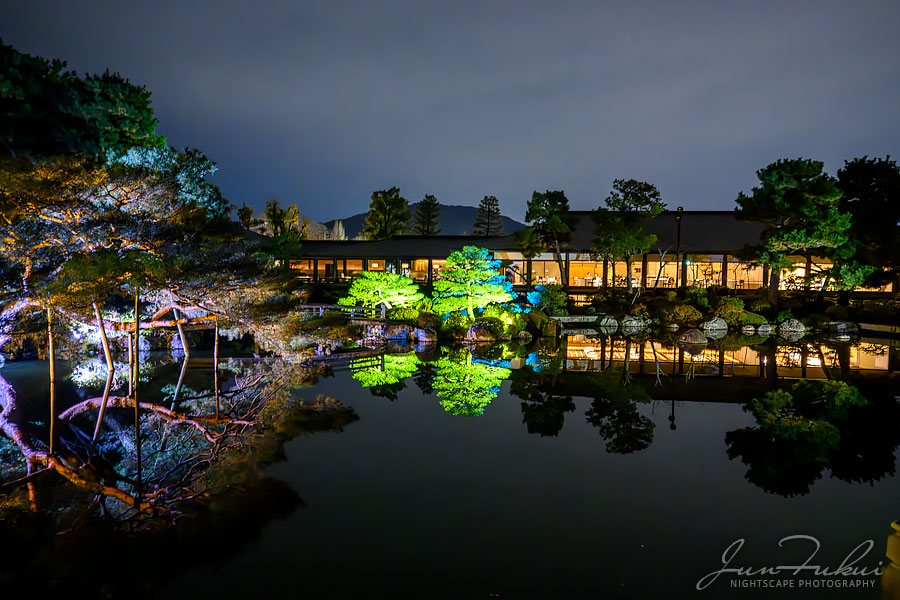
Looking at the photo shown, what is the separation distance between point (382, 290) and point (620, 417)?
31.5 ft

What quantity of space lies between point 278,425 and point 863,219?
2057cm

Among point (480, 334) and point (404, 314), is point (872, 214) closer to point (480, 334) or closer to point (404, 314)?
point (480, 334)

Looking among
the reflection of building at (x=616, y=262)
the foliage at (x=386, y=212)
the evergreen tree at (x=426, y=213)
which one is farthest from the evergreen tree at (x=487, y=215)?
the reflection of building at (x=616, y=262)

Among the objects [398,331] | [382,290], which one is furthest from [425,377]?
[382,290]

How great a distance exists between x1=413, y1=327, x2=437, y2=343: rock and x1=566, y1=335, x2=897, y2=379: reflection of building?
13.3 feet

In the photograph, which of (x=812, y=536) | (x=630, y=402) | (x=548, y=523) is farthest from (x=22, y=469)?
(x=630, y=402)

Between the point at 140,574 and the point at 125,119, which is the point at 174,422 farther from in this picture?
the point at 125,119

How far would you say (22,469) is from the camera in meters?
4.86

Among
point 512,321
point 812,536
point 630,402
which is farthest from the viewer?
point 512,321

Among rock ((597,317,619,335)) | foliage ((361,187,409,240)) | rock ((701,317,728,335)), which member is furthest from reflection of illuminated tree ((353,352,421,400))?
foliage ((361,187,409,240))

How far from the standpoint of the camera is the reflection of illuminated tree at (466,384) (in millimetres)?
7840

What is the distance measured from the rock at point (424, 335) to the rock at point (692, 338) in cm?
761

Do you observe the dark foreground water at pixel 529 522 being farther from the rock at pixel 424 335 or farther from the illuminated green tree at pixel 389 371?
the rock at pixel 424 335

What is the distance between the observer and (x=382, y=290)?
15.5 meters
